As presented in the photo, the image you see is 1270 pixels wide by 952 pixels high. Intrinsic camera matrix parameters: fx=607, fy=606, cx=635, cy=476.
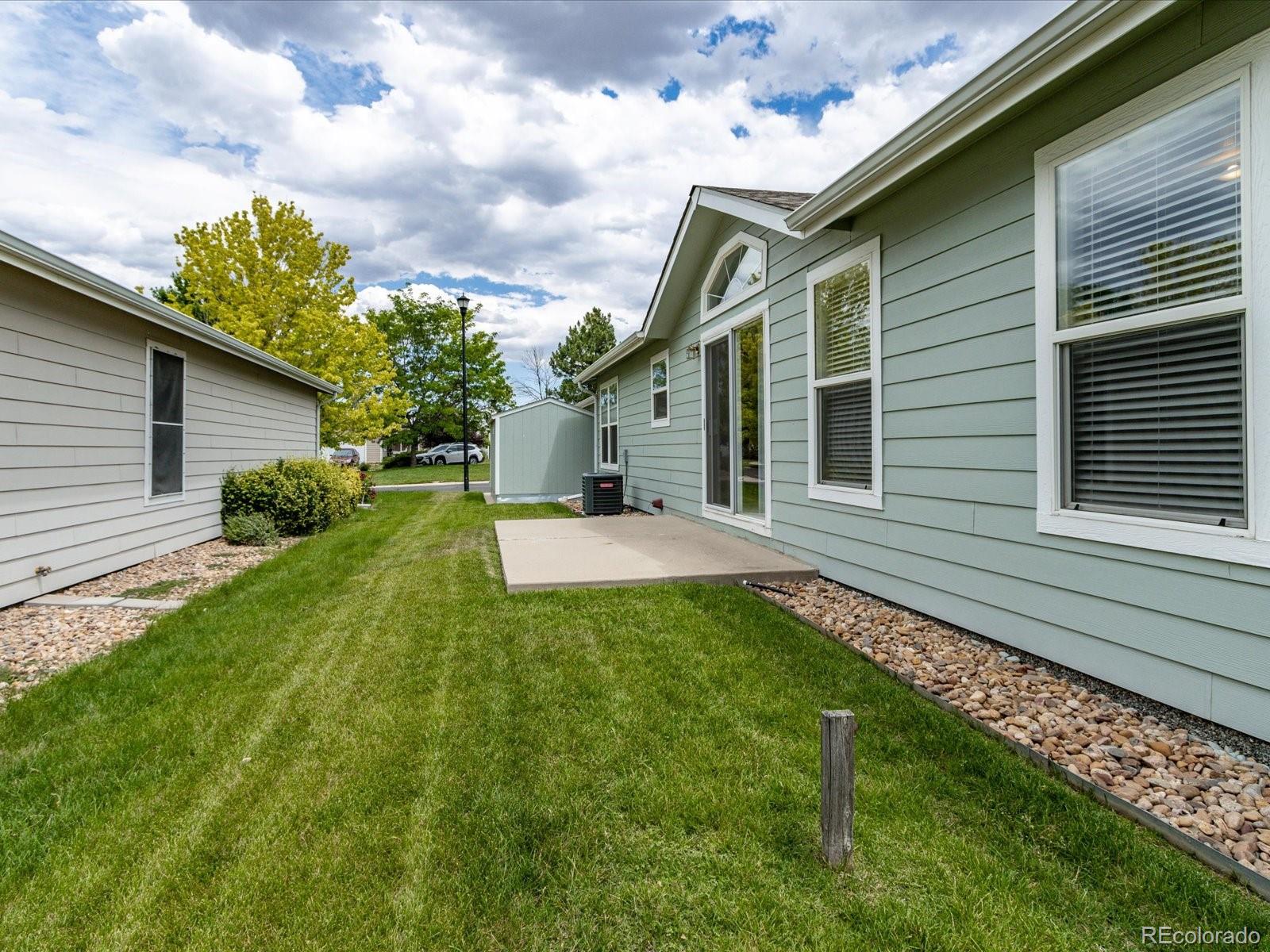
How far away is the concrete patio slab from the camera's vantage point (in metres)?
4.79

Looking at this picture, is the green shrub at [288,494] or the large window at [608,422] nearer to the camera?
the green shrub at [288,494]

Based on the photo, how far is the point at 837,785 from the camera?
168 centimetres

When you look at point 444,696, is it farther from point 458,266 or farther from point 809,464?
point 458,266

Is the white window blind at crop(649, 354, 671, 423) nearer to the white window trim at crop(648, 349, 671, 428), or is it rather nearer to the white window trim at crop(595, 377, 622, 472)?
the white window trim at crop(648, 349, 671, 428)

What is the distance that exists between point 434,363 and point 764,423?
27.1m

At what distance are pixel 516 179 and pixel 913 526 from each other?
1237cm

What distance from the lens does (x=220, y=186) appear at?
12.1 meters

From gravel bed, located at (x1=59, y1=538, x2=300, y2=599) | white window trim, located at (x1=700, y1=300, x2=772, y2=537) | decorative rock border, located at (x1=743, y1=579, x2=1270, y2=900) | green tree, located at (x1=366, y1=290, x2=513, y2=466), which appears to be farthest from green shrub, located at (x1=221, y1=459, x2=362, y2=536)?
green tree, located at (x1=366, y1=290, x2=513, y2=466)

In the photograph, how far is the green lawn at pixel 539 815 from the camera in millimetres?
A: 1559

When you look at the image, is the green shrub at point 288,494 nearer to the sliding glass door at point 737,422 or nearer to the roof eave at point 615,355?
the roof eave at point 615,355

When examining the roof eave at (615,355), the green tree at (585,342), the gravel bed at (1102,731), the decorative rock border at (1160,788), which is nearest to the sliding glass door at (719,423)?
the roof eave at (615,355)

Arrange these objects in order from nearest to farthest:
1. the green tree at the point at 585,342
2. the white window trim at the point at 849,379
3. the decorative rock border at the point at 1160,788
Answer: the decorative rock border at the point at 1160,788 → the white window trim at the point at 849,379 → the green tree at the point at 585,342

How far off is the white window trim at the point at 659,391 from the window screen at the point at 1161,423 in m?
6.16

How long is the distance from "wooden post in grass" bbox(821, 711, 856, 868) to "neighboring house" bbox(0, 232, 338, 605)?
18.4 feet
